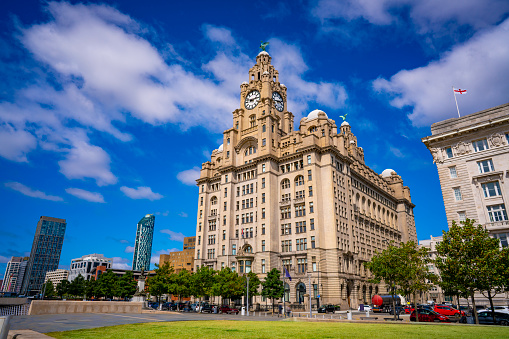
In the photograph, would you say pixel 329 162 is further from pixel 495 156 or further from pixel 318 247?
pixel 495 156

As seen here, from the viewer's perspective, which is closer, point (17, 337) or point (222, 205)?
point (17, 337)

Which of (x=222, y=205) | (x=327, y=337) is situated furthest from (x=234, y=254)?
(x=327, y=337)

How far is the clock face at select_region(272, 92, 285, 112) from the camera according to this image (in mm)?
94500

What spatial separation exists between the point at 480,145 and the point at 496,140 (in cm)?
183

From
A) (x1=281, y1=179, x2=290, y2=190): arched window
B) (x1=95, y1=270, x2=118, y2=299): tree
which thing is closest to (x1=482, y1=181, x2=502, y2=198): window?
(x1=281, y1=179, x2=290, y2=190): arched window

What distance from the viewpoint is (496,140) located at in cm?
4334

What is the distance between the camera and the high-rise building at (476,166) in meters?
41.6

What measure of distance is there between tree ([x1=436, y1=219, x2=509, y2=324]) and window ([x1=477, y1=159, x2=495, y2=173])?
43.9 ft

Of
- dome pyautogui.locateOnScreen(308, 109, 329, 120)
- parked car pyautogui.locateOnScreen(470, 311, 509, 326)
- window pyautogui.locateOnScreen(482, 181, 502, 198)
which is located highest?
dome pyautogui.locateOnScreen(308, 109, 329, 120)

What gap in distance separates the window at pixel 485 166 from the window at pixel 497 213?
15.8ft

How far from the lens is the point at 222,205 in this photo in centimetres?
8775

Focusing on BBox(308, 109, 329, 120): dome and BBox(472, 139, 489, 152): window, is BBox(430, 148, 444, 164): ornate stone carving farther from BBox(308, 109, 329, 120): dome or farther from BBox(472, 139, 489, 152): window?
BBox(308, 109, 329, 120): dome

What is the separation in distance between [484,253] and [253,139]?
203 ft

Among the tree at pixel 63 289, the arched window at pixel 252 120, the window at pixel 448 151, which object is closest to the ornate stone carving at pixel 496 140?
the window at pixel 448 151
